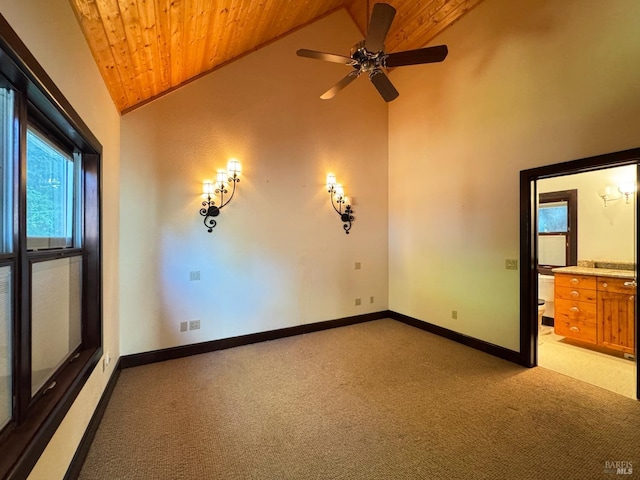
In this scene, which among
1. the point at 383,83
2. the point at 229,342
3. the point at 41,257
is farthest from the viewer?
the point at 229,342

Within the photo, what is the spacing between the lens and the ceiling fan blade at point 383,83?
2910 mm

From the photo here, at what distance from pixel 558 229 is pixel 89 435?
6353mm

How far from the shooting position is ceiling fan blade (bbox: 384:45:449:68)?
2521 mm

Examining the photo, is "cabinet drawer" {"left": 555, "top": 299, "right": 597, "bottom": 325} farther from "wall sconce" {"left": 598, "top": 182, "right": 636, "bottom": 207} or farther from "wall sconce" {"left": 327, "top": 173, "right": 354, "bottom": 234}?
"wall sconce" {"left": 327, "top": 173, "right": 354, "bottom": 234}

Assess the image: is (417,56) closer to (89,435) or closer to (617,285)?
(617,285)

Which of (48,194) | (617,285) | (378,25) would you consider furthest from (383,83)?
(617,285)

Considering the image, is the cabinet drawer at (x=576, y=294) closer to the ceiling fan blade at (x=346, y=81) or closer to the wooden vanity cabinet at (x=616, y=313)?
the wooden vanity cabinet at (x=616, y=313)

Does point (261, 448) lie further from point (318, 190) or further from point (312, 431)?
point (318, 190)

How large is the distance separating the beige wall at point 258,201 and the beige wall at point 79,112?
31 centimetres

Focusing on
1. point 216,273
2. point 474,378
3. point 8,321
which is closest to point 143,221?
point 216,273

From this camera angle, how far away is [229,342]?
3773 mm

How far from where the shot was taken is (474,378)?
9.71 feet

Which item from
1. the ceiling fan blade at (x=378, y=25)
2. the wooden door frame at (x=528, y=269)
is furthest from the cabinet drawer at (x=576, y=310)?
the ceiling fan blade at (x=378, y=25)

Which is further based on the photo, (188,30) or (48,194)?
(188,30)
